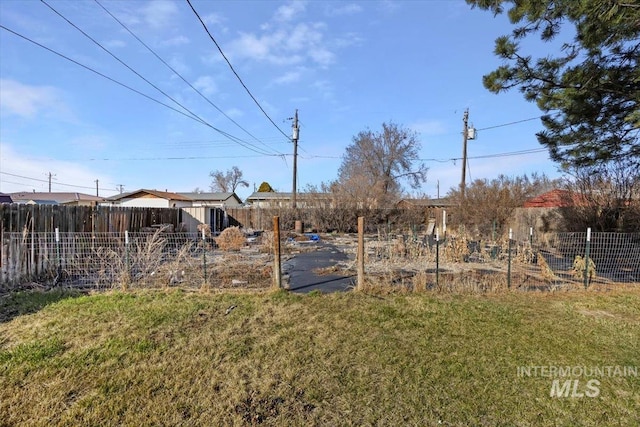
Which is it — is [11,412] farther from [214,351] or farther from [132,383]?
[214,351]

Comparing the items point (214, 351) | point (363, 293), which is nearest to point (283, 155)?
point (363, 293)

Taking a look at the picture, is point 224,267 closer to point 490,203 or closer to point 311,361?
point 311,361

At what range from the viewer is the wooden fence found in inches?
304

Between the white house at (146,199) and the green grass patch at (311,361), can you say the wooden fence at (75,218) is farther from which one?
the white house at (146,199)

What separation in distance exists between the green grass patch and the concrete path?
1284mm

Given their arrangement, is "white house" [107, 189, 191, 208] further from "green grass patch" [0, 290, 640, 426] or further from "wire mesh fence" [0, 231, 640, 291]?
"green grass patch" [0, 290, 640, 426]

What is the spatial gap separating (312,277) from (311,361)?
4540mm

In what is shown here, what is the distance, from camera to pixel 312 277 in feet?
26.2

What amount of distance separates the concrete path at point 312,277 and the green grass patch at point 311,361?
4.21ft

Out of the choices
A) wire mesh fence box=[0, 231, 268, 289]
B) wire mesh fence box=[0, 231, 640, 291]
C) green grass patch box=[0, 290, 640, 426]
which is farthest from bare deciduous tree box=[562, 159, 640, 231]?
wire mesh fence box=[0, 231, 268, 289]

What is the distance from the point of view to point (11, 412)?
2586mm

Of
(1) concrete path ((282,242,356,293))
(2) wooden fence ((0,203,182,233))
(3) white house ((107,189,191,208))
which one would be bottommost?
(1) concrete path ((282,242,356,293))

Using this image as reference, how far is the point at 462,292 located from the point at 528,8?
4.48 m

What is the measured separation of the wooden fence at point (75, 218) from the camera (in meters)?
7.73
